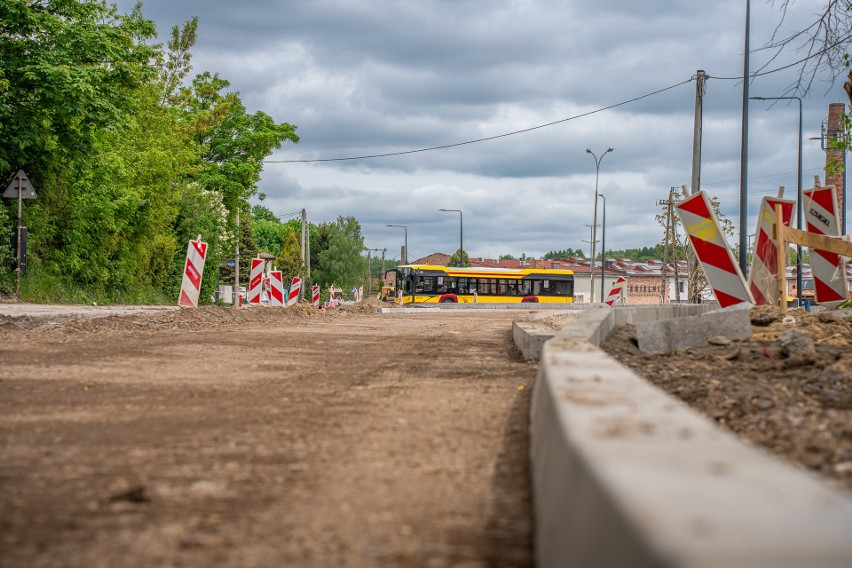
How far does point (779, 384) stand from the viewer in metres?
6.33

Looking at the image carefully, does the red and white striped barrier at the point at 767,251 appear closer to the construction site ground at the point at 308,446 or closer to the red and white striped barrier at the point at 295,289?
the construction site ground at the point at 308,446

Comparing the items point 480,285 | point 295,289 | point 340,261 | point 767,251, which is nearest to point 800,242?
point 767,251

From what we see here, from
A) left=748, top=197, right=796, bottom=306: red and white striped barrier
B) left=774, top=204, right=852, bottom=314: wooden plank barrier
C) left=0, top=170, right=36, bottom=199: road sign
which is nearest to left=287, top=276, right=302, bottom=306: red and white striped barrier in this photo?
left=0, top=170, right=36, bottom=199: road sign

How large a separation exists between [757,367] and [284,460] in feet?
15.0

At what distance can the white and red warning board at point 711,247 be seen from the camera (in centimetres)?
1179

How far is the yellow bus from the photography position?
188ft

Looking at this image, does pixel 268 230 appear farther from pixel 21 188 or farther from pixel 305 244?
pixel 21 188

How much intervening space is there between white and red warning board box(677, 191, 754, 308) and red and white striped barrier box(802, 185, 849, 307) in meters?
1.84

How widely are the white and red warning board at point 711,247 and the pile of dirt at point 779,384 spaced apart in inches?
43.1

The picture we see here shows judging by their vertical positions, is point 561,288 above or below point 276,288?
above

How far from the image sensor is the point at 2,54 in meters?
25.1

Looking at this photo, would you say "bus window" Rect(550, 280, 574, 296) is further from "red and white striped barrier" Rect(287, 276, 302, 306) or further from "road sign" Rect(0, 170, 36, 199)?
"road sign" Rect(0, 170, 36, 199)

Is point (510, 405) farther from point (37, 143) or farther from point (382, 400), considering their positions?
point (37, 143)

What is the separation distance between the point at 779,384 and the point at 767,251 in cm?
669
